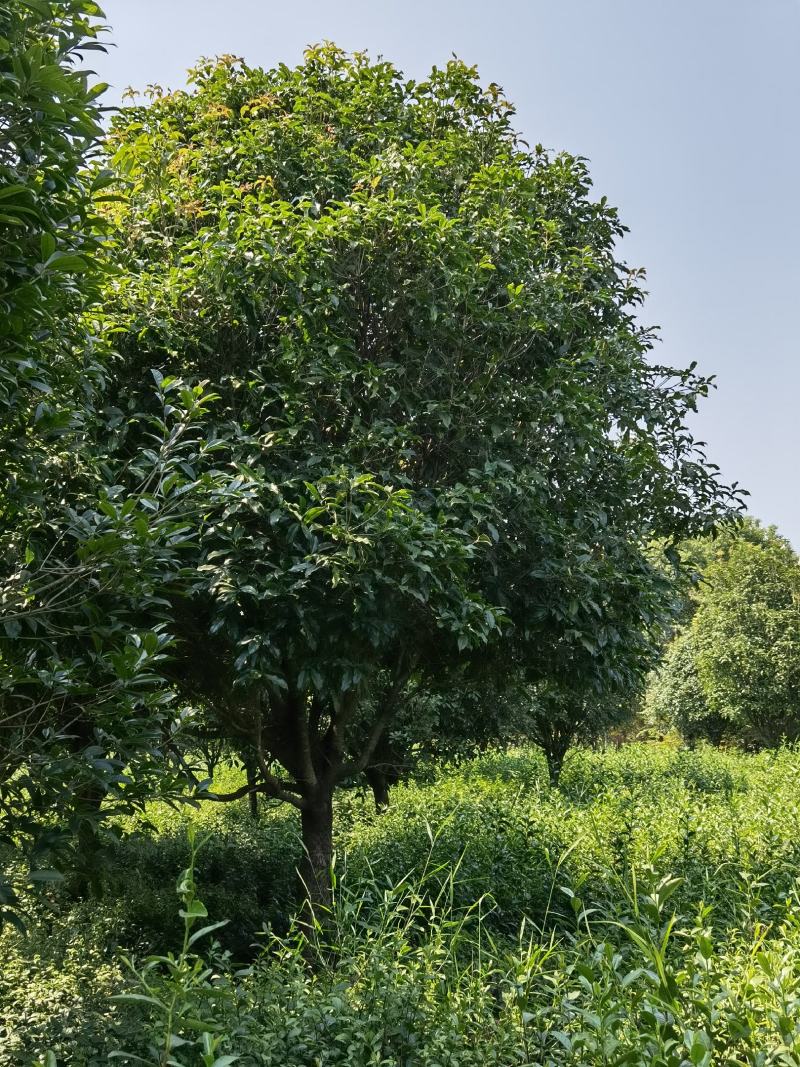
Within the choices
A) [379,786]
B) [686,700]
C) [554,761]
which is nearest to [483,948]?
[379,786]

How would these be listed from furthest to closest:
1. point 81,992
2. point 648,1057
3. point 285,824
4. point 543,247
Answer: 1. point 285,824
2. point 543,247
3. point 81,992
4. point 648,1057

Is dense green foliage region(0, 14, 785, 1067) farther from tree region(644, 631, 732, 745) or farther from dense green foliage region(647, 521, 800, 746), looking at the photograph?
tree region(644, 631, 732, 745)

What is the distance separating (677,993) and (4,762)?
2.76m

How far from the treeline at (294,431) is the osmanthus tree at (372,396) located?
0.10 feet

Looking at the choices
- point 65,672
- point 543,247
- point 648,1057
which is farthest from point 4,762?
point 543,247

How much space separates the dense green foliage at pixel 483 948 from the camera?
128 inches

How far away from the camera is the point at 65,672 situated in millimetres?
3338

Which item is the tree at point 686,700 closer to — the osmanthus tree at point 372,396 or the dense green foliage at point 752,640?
the dense green foliage at point 752,640

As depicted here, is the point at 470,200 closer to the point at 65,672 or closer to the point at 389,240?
the point at 389,240

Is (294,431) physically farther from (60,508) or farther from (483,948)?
(483,948)

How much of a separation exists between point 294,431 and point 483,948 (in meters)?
3.59

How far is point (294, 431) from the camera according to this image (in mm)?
5195

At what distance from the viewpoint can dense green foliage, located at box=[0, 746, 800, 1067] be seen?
3246 mm

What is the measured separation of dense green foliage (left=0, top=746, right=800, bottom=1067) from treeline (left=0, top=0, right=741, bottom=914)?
0.90 meters
